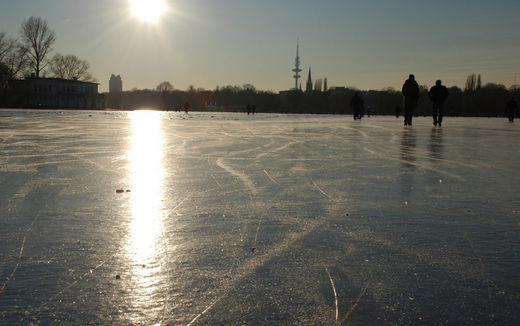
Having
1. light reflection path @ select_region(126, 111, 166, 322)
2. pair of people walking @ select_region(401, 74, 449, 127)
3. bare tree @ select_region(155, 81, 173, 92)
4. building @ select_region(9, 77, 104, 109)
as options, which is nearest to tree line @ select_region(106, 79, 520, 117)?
bare tree @ select_region(155, 81, 173, 92)

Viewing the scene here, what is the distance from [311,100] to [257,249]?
152m

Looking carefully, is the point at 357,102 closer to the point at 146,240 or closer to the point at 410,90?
the point at 410,90

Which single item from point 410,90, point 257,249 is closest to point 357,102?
point 410,90

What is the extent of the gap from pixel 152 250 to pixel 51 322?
2.81 ft

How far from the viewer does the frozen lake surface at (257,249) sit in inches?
70.9

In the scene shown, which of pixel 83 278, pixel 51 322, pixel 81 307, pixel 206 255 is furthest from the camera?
pixel 206 255

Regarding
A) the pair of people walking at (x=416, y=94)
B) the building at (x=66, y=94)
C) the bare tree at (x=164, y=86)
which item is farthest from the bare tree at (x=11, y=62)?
the bare tree at (x=164, y=86)

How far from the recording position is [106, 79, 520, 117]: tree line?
127 m

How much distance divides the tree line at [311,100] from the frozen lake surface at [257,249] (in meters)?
97.9

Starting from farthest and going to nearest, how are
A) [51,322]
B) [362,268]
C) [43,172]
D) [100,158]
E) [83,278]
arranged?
[100,158]
[43,172]
[362,268]
[83,278]
[51,322]

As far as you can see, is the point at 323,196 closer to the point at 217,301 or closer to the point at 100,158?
the point at 217,301

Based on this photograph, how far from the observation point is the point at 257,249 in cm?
256

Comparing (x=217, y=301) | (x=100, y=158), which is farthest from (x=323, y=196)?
(x=100, y=158)

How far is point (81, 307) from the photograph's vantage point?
181 centimetres
